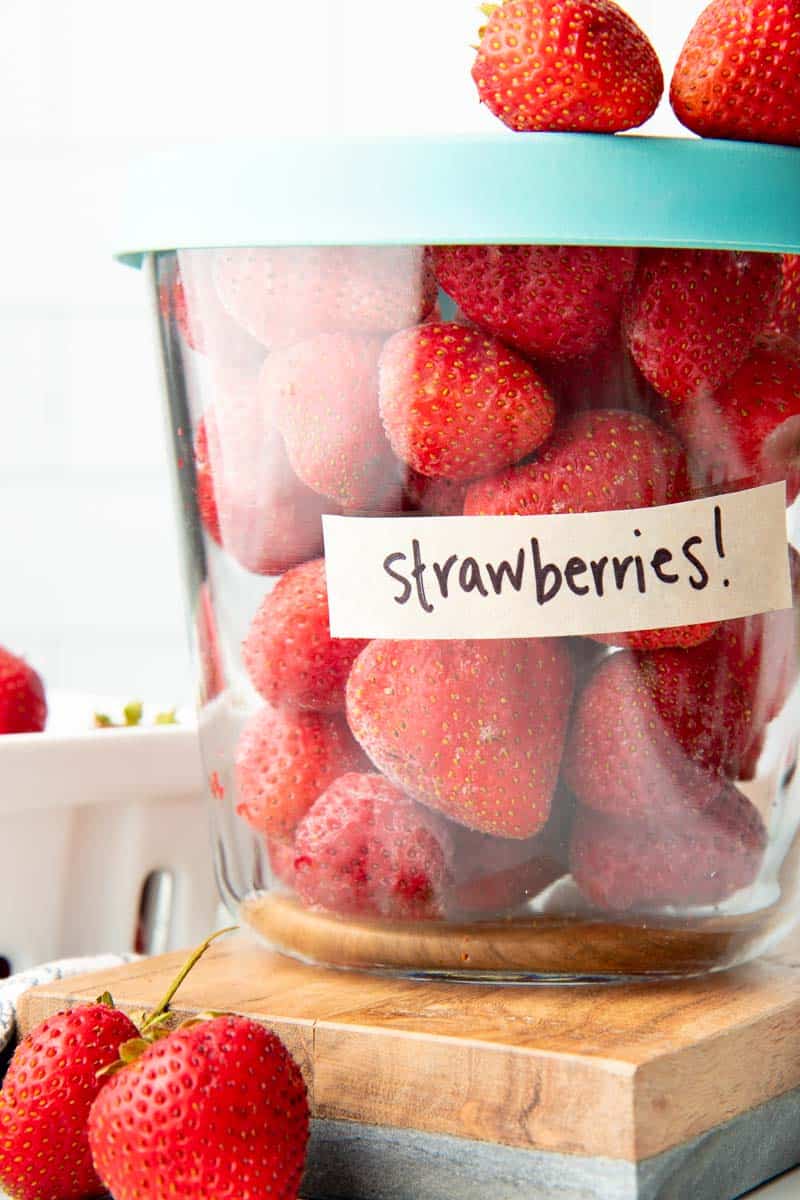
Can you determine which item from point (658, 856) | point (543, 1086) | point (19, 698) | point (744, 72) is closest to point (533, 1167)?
point (543, 1086)

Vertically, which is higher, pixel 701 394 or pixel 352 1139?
pixel 701 394

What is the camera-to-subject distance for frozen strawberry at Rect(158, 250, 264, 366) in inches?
21.8

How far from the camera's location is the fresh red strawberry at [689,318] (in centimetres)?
51

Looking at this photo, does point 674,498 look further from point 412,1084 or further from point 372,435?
point 412,1084

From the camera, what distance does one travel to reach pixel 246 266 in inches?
21.1

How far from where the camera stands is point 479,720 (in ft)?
1.65

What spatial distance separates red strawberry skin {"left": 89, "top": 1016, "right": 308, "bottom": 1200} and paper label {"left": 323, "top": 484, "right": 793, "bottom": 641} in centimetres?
15

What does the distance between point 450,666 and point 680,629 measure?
3.1 inches

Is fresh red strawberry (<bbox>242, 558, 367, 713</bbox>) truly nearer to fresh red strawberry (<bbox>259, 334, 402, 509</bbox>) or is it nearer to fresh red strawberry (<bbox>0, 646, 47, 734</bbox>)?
fresh red strawberry (<bbox>259, 334, 402, 509</bbox>)

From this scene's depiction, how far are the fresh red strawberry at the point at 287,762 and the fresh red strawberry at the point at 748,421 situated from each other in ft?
0.52

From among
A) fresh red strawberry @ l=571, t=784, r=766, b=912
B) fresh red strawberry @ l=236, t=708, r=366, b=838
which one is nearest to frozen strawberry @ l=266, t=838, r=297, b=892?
fresh red strawberry @ l=236, t=708, r=366, b=838

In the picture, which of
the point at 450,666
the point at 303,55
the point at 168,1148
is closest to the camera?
the point at 168,1148

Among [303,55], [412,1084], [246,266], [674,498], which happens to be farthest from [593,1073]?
[303,55]

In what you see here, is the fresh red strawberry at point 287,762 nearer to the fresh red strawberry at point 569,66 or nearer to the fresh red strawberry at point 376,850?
the fresh red strawberry at point 376,850
